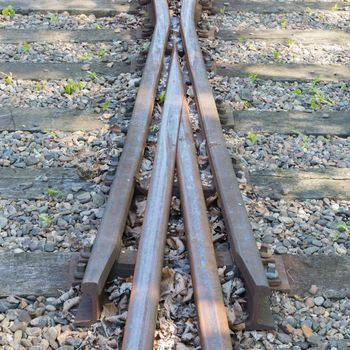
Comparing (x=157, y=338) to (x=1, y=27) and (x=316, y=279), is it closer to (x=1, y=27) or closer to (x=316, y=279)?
(x=316, y=279)

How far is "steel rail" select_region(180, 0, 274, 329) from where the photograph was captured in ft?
8.65

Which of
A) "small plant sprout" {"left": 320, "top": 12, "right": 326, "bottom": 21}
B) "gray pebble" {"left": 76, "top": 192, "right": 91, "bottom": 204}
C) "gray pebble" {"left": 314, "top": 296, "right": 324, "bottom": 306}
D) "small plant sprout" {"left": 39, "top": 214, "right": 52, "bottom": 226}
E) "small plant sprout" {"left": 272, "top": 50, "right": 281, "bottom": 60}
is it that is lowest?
"gray pebble" {"left": 314, "top": 296, "right": 324, "bottom": 306}

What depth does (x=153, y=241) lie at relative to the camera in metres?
2.83

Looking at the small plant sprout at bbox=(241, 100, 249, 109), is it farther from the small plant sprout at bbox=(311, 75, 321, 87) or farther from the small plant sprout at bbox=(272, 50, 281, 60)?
the small plant sprout at bbox=(272, 50, 281, 60)

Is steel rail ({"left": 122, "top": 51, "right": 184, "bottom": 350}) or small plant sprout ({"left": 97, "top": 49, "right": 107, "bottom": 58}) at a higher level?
steel rail ({"left": 122, "top": 51, "right": 184, "bottom": 350})

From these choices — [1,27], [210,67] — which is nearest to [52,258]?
[210,67]

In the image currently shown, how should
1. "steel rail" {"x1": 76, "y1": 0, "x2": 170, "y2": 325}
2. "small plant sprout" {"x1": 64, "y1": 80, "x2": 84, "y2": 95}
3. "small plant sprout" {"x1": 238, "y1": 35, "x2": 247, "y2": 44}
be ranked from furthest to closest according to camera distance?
1. "small plant sprout" {"x1": 238, "y1": 35, "x2": 247, "y2": 44}
2. "small plant sprout" {"x1": 64, "y1": 80, "x2": 84, "y2": 95}
3. "steel rail" {"x1": 76, "y1": 0, "x2": 170, "y2": 325}

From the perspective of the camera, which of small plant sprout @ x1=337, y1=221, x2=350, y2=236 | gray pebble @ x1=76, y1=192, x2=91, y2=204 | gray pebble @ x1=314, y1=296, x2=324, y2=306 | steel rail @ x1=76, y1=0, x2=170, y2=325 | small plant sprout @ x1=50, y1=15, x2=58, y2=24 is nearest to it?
steel rail @ x1=76, y1=0, x2=170, y2=325

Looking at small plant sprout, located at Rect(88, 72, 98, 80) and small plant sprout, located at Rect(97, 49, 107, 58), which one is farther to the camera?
small plant sprout, located at Rect(97, 49, 107, 58)

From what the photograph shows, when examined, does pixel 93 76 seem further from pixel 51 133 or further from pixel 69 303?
pixel 69 303

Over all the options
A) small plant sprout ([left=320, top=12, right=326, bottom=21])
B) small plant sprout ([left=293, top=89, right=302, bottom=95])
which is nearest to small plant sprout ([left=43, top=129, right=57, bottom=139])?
small plant sprout ([left=293, top=89, right=302, bottom=95])

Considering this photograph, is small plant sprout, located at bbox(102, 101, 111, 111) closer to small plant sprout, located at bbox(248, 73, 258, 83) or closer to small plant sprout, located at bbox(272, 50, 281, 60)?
small plant sprout, located at bbox(248, 73, 258, 83)

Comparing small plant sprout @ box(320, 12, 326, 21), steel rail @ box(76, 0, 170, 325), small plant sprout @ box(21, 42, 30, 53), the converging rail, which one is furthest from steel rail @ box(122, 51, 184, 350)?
small plant sprout @ box(320, 12, 326, 21)

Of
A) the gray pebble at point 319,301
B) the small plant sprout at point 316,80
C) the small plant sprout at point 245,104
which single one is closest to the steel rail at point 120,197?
the small plant sprout at point 245,104
